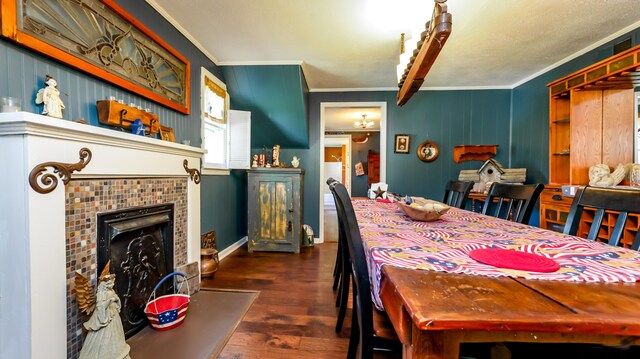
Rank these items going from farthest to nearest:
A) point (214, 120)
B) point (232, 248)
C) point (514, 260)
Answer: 1. point (232, 248)
2. point (214, 120)
3. point (514, 260)

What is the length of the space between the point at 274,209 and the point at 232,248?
29.6 inches

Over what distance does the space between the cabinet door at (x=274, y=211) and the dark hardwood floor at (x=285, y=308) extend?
261 millimetres

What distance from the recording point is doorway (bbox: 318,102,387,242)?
400cm

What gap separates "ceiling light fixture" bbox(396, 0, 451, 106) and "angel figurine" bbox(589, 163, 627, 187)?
6.13ft

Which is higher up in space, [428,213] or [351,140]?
[351,140]

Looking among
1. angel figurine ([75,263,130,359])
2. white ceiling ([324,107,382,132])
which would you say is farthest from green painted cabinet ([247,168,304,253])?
angel figurine ([75,263,130,359])

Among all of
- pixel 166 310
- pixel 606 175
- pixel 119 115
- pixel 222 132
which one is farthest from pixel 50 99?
pixel 606 175

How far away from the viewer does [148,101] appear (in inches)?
78.9

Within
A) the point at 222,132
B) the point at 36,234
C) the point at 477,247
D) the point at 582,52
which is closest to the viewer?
the point at 477,247

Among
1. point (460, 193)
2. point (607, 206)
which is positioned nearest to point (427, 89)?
point (460, 193)

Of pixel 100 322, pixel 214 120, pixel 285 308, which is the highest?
pixel 214 120

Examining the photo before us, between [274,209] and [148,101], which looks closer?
[148,101]

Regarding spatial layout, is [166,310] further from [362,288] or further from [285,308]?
[362,288]

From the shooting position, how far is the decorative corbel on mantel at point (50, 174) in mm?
1073
